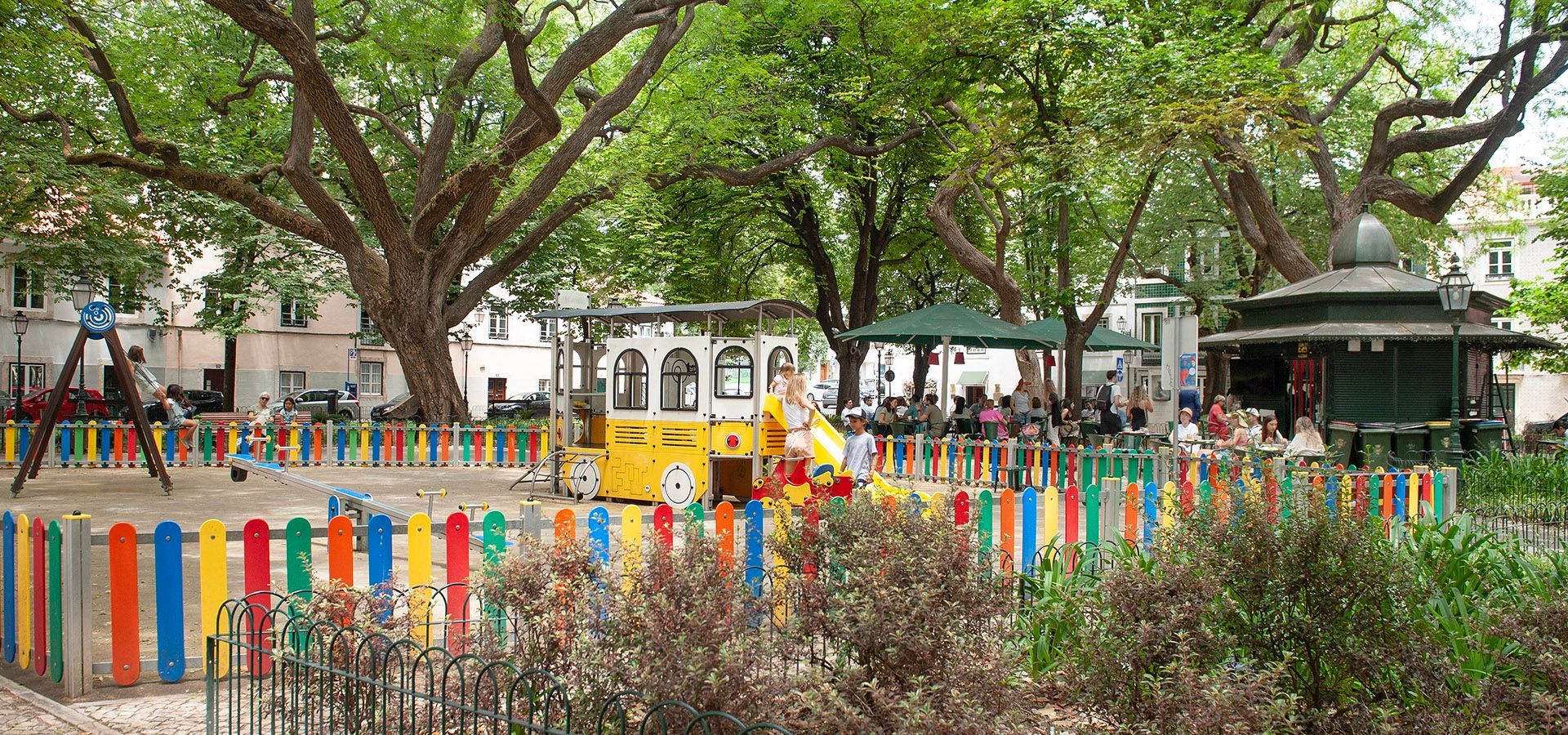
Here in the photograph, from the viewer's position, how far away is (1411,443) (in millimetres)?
16719

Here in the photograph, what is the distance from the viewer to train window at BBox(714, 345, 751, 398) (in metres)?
14.2

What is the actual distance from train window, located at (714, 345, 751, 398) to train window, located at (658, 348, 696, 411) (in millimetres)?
328

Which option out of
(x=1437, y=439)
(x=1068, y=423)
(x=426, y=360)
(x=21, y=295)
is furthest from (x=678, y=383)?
(x=21, y=295)

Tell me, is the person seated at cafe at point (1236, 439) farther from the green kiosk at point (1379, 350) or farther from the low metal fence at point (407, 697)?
the low metal fence at point (407, 697)

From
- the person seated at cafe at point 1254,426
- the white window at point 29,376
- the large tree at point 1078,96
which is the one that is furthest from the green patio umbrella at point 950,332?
the white window at point 29,376

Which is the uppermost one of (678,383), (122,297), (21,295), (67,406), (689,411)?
(21,295)

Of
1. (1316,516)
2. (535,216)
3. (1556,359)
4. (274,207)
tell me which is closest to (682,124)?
(274,207)

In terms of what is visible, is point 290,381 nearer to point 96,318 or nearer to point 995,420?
point 96,318

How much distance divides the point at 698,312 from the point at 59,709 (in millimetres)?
9295

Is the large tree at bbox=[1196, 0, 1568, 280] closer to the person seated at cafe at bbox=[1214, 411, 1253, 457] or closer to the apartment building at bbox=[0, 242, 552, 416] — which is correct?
the person seated at cafe at bbox=[1214, 411, 1253, 457]

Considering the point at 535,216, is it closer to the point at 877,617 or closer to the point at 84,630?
the point at 84,630

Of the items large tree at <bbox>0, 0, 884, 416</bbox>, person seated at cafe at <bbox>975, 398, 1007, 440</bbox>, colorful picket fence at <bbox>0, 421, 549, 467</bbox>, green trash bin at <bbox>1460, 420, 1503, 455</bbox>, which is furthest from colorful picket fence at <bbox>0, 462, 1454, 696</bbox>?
colorful picket fence at <bbox>0, 421, 549, 467</bbox>

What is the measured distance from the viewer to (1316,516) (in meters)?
4.69

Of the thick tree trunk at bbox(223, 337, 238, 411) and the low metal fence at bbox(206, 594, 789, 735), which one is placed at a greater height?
the thick tree trunk at bbox(223, 337, 238, 411)
